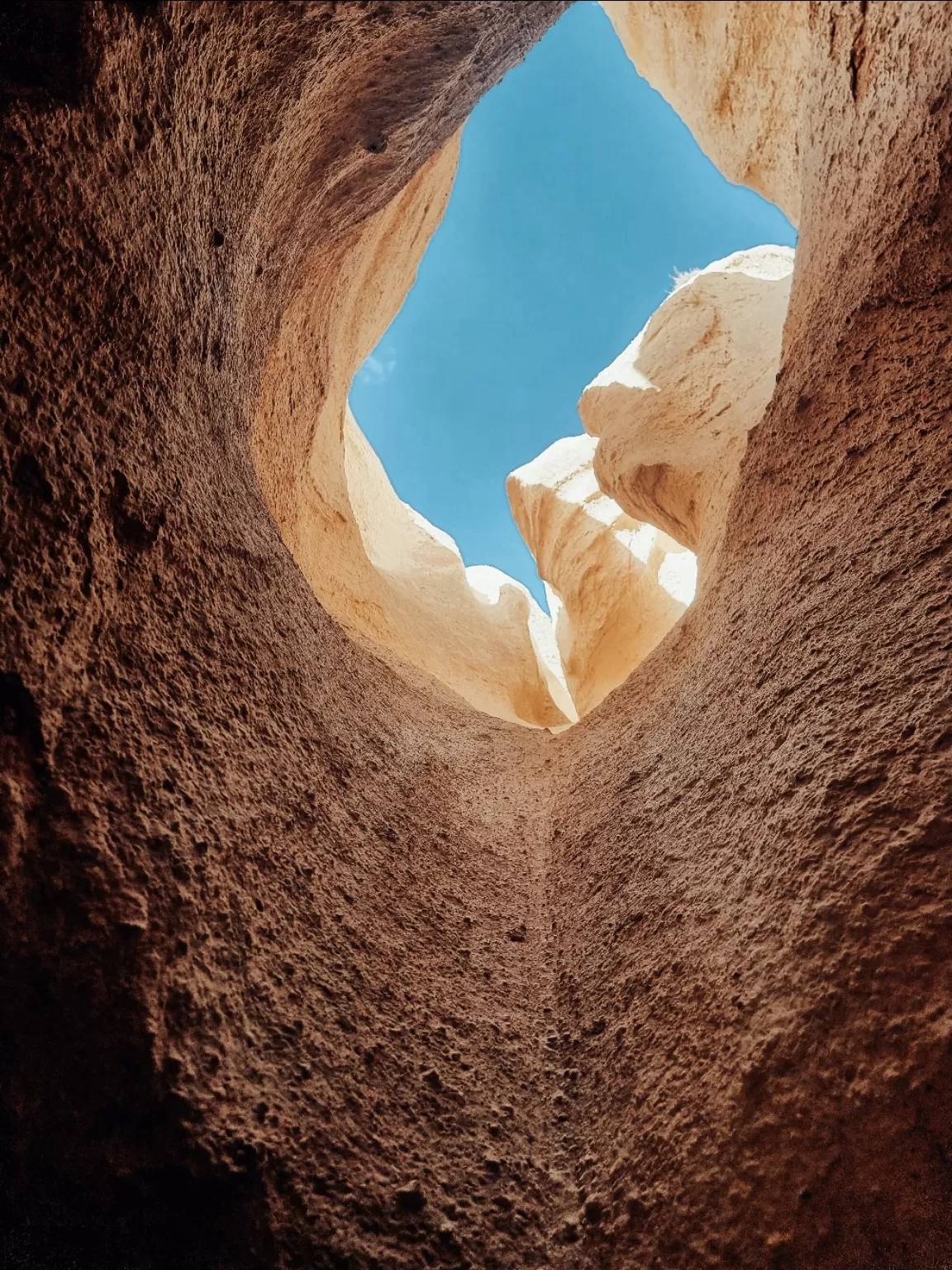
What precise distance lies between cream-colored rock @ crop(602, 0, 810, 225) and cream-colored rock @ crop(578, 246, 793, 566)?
3.12 feet

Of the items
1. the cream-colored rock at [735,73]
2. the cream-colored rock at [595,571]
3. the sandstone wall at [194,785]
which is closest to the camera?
the sandstone wall at [194,785]

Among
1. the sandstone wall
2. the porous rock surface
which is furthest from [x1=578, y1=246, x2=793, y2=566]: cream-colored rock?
the sandstone wall

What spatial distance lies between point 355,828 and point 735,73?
602 cm

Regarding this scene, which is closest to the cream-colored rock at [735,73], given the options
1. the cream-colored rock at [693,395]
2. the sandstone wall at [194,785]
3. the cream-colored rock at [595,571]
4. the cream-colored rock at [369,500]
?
the cream-colored rock at [693,395]

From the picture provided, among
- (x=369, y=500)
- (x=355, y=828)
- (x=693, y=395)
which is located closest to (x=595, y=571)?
(x=369, y=500)

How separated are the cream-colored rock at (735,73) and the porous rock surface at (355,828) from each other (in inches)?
85.3

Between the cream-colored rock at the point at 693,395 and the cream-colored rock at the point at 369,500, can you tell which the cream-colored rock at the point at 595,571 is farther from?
the cream-colored rock at the point at 693,395

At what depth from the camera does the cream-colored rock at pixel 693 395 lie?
584cm

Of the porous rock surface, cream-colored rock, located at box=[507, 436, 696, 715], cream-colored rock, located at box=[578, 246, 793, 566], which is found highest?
cream-colored rock, located at box=[507, 436, 696, 715]

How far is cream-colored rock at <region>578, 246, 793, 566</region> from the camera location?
19.2 ft

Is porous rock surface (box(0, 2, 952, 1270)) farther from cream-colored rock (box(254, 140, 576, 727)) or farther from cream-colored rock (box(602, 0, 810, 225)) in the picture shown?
cream-colored rock (box(602, 0, 810, 225))

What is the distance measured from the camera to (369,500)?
388 inches

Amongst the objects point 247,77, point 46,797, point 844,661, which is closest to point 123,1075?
point 46,797

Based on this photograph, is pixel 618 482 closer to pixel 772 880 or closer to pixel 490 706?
pixel 490 706
